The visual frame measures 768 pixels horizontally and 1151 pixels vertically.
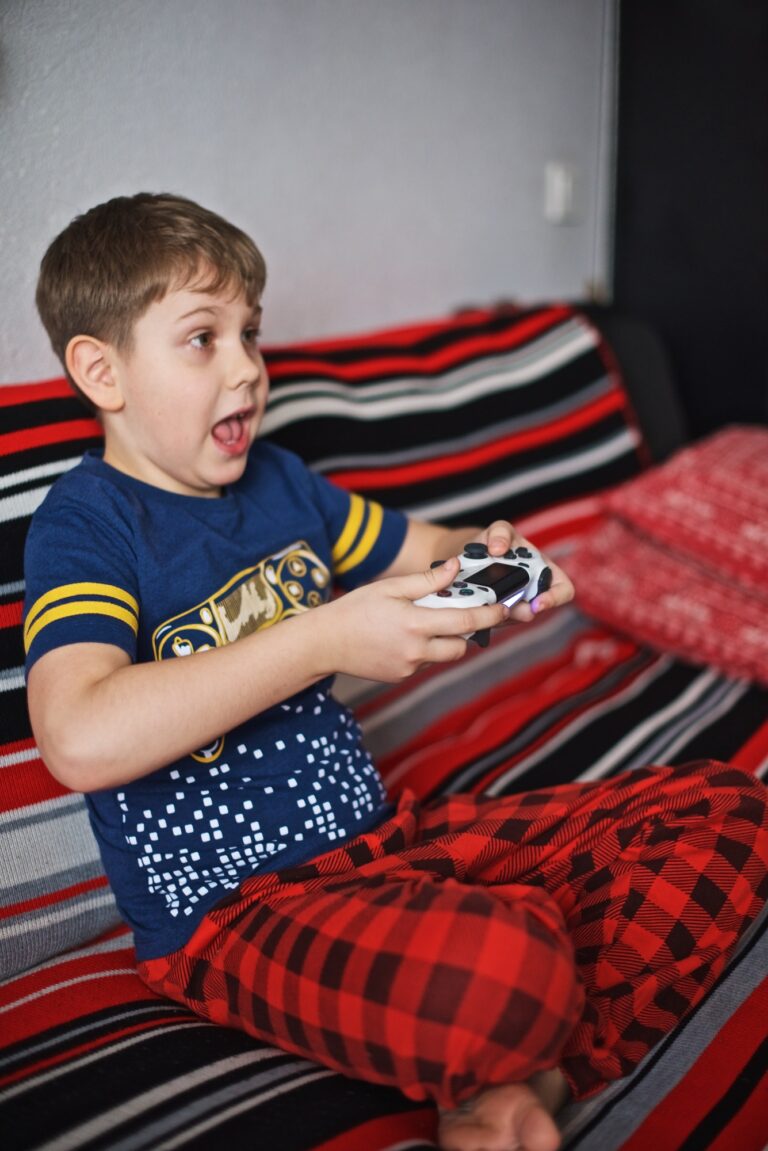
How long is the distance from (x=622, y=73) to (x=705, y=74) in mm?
173

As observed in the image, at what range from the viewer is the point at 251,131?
4.69 feet

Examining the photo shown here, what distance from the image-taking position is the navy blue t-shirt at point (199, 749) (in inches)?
35.5

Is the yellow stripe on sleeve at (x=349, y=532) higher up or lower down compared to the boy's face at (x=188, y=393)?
lower down

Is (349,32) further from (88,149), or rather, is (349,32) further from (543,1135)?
(543,1135)

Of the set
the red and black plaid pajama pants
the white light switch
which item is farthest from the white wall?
the red and black plaid pajama pants

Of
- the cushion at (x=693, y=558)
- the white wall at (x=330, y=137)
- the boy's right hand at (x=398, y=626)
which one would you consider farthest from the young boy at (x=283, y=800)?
the cushion at (x=693, y=558)

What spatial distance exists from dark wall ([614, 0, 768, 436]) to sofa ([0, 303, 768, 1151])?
10.3 inches

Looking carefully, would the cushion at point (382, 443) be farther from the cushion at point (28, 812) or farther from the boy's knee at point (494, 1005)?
the boy's knee at point (494, 1005)

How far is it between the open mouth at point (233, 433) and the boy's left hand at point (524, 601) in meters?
0.26

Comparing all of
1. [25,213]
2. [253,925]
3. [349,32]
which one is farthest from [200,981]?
[349,32]

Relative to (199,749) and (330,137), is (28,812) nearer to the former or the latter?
(199,749)

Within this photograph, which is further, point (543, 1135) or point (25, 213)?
point (25, 213)

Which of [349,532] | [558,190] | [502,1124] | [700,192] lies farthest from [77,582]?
[700,192]

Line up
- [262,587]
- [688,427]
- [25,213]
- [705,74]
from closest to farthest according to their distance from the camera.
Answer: [262,587]
[25,213]
[705,74]
[688,427]
